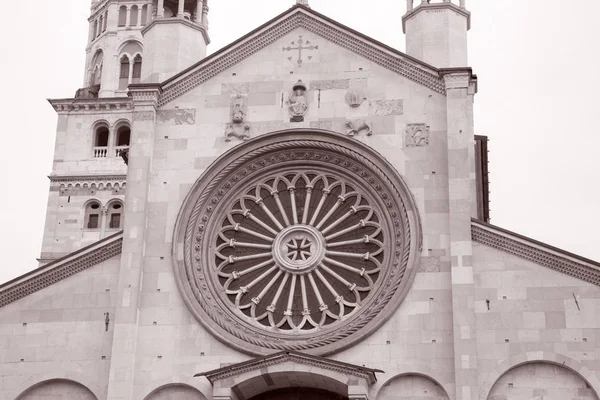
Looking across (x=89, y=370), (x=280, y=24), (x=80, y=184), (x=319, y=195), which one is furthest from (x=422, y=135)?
(x=80, y=184)

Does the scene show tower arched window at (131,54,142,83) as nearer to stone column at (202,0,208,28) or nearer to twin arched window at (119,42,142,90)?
twin arched window at (119,42,142,90)

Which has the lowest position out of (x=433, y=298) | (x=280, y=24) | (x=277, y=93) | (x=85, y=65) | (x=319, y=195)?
(x=433, y=298)

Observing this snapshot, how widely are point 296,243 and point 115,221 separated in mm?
20625

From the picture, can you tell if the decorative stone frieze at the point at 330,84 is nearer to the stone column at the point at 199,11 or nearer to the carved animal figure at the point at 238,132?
the carved animal figure at the point at 238,132

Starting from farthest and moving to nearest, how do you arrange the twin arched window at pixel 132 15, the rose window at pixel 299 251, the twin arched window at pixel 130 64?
1. the twin arched window at pixel 132 15
2. the twin arched window at pixel 130 64
3. the rose window at pixel 299 251

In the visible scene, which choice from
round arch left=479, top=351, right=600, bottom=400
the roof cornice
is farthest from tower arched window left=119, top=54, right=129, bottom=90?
round arch left=479, top=351, right=600, bottom=400

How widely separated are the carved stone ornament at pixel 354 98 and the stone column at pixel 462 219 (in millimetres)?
2191

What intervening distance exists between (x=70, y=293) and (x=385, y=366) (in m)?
7.96

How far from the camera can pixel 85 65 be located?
5469 centimetres

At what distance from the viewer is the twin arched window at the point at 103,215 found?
49.0 metres

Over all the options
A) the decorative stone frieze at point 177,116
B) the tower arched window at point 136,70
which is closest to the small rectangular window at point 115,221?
the tower arched window at point 136,70

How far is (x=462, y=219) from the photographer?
94.4ft

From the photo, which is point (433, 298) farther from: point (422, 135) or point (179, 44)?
point (179, 44)

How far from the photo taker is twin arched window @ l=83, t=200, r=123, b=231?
161 ft
